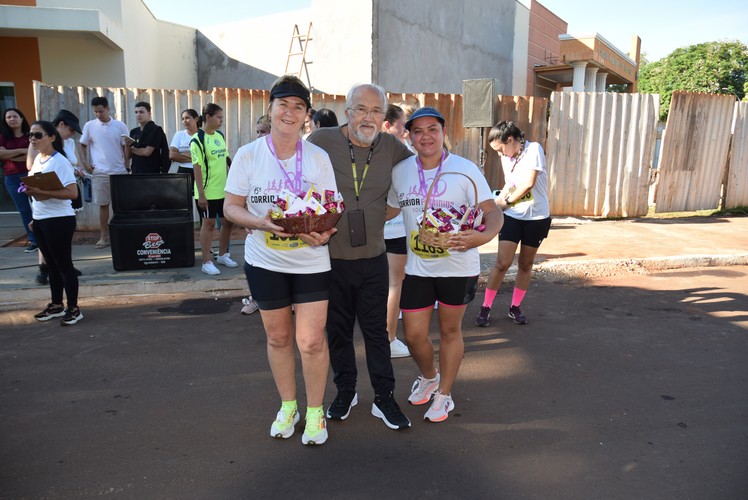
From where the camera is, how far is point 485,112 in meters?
10.6

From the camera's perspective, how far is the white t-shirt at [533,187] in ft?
16.9

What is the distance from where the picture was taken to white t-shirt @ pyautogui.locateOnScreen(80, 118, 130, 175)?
26.7 feet

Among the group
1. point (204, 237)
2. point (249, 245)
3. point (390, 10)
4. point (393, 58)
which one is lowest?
point (204, 237)

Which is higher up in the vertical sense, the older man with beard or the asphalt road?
the older man with beard

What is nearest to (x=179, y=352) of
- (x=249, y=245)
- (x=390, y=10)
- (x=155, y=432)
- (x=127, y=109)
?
(x=155, y=432)

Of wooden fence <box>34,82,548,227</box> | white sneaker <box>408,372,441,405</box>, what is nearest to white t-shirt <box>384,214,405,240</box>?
white sneaker <box>408,372,441,405</box>

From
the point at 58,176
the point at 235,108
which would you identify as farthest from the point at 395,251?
the point at 235,108

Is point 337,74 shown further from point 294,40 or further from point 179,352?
point 179,352

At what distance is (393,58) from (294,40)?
12.0 ft

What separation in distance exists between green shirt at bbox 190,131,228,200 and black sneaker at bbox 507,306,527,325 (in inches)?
150

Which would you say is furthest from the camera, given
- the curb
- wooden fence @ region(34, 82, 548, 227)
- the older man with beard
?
wooden fence @ region(34, 82, 548, 227)

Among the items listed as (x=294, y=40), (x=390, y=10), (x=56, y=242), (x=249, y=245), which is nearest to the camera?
(x=249, y=245)

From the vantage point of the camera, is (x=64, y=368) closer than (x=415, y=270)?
No

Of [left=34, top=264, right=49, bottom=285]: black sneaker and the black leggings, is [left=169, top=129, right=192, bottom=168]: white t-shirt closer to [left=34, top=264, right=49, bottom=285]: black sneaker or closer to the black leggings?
[left=34, top=264, right=49, bottom=285]: black sneaker
